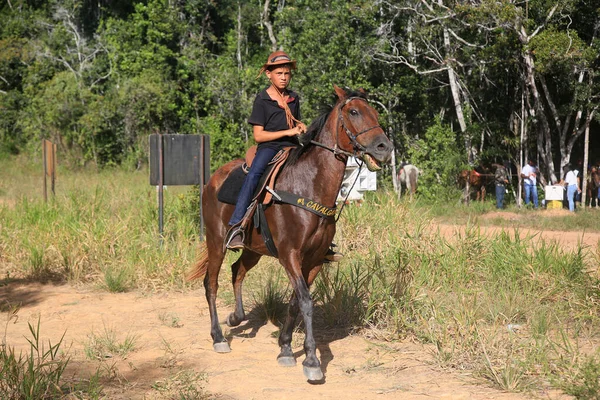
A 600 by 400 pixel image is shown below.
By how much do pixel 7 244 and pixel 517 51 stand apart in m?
14.7

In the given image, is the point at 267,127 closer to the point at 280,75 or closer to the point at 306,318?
the point at 280,75

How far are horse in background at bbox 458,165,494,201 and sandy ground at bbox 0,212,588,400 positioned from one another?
45.7 ft

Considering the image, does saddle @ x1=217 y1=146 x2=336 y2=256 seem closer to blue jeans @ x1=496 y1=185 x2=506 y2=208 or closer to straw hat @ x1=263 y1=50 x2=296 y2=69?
straw hat @ x1=263 y1=50 x2=296 y2=69

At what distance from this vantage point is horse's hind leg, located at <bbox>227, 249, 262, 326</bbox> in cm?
768

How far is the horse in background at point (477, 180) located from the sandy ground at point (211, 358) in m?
13.9

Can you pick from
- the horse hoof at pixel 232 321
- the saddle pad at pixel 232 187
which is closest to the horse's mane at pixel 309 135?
the saddle pad at pixel 232 187

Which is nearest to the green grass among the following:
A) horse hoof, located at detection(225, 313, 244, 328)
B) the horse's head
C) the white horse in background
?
horse hoof, located at detection(225, 313, 244, 328)

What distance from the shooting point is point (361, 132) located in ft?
19.5

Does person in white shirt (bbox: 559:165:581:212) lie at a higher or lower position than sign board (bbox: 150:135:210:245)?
lower

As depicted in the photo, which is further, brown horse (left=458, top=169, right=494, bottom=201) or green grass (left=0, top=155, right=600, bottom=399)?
brown horse (left=458, top=169, right=494, bottom=201)

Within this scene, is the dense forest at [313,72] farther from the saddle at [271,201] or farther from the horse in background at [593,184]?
the saddle at [271,201]

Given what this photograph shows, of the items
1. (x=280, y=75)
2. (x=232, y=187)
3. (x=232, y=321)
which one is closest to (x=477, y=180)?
(x=232, y=321)

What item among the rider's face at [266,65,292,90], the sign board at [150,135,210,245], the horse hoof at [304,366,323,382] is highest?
the rider's face at [266,65,292,90]

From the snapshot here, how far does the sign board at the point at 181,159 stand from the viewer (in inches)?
436
